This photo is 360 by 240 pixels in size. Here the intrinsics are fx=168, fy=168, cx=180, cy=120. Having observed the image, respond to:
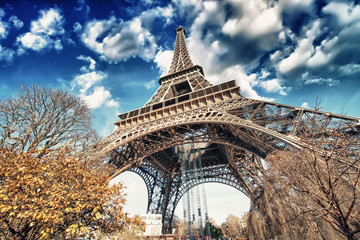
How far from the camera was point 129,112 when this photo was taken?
19953 millimetres

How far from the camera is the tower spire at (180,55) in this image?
1197 inches

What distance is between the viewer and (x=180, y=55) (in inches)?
1330

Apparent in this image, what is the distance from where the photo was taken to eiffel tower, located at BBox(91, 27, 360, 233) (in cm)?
1080

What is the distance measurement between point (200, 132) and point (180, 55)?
2145 centimetres

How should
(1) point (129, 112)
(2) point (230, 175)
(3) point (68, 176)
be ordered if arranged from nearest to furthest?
1. (3) point (68, 176)
2. (1) point (129, 112)
3. (2) point (230, 175)

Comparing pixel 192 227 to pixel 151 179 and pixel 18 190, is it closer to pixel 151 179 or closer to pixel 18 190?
pixel 151 179

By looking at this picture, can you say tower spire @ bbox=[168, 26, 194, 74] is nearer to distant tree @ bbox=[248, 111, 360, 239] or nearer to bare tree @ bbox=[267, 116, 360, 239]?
distant tree @ bbox=[248, 111, 360, 239]

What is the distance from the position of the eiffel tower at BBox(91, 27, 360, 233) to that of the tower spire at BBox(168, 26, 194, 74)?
27 centimetres

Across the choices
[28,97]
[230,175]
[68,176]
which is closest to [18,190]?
[68,176]

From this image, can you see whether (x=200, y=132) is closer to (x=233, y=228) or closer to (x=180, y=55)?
(x=180, y=55)

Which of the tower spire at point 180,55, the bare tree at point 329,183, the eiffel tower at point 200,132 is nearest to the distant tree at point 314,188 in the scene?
the bare tree at point 329,183

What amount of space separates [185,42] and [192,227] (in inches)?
1430

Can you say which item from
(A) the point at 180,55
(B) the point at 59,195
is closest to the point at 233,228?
(A) the point at 180,55

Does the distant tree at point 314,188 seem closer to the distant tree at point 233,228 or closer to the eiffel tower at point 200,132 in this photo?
the eiffel tower at point 200,132
